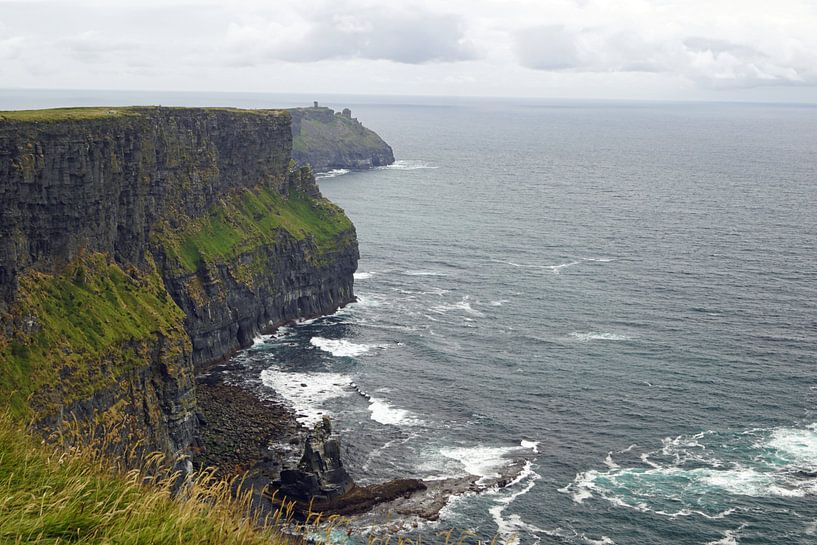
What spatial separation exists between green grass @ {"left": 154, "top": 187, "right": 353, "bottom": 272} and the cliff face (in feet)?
1.04

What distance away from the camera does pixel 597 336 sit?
12644 centimetres

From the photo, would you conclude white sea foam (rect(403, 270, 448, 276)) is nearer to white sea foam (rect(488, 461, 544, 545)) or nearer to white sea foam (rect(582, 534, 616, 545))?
white sea foam (rect(488, 461, 544, 545))

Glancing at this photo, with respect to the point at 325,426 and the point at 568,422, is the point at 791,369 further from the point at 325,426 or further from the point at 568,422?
the point at 325,426

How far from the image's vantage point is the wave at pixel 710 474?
80.9 meters

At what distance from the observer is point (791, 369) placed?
366ft

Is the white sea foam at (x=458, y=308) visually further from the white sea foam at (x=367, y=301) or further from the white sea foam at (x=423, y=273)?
the white sea foam at (x=423, y=273)

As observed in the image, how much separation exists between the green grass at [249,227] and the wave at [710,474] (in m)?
67.1

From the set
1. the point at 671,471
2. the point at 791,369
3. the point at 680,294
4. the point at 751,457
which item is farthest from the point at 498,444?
the point at 680,294

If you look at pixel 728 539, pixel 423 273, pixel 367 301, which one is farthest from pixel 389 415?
pixel 423 273

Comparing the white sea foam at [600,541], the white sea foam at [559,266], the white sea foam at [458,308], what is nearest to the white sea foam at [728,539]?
the white sea foam at [600,541]

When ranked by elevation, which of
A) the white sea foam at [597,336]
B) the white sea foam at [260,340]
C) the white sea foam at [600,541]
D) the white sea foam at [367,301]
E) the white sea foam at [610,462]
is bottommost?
the white sea foam at [600,541]

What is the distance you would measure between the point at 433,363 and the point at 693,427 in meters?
36.0

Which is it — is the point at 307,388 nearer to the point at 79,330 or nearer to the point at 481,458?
the point at 481,458

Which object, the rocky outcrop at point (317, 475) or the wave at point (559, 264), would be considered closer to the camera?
the rocky outcrop at point (317, 475)
